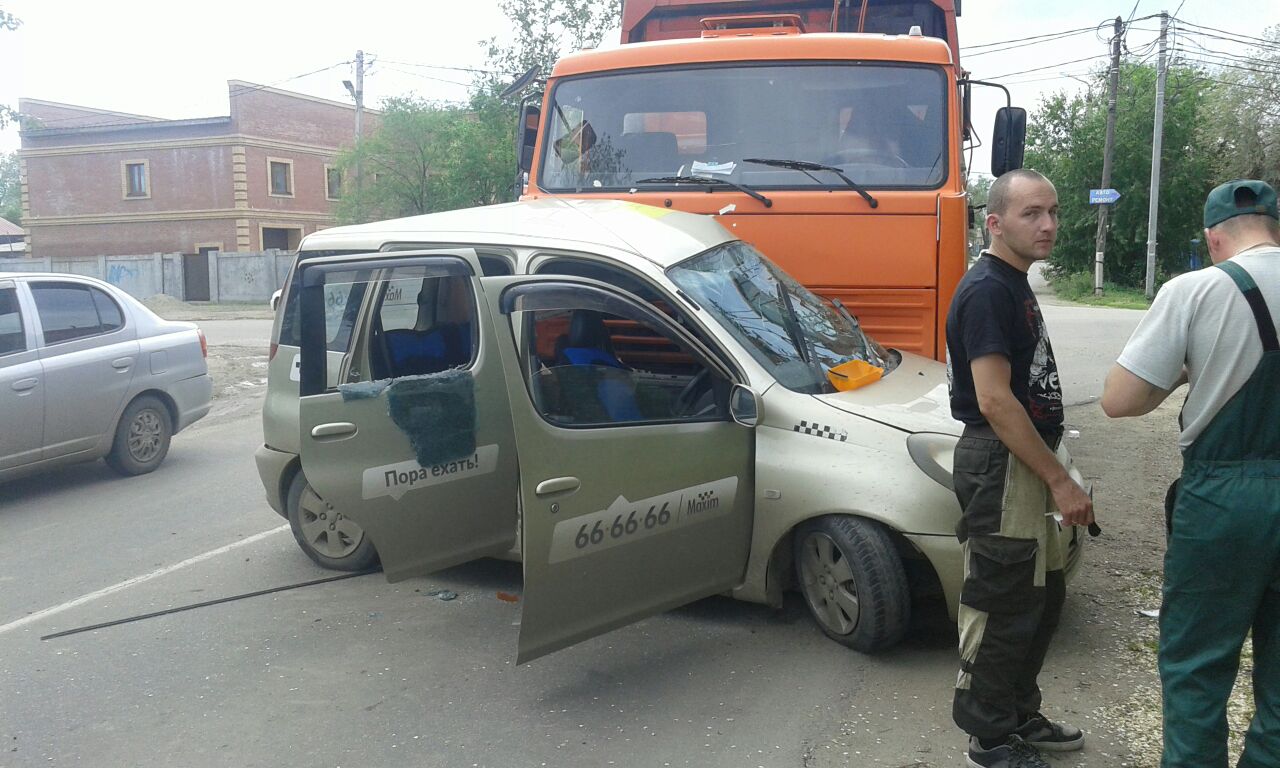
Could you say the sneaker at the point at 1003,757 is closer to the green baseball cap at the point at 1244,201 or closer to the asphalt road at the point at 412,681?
the asphalt road at the point at 412,681

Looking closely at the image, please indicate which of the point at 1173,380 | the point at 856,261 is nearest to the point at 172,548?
the point at 856,261

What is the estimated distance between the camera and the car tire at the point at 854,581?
4195 millimetres

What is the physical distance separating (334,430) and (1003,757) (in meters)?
2.85

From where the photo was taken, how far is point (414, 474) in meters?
4.41

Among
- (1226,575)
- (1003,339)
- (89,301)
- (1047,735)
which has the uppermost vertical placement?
(1003,339)

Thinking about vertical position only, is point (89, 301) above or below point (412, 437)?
above

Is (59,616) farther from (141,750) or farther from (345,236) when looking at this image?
(345,236)

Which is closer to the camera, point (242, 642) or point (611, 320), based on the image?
point (242, 642)

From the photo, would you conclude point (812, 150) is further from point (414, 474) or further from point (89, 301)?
point (89, 301)

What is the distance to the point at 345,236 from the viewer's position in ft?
17.7

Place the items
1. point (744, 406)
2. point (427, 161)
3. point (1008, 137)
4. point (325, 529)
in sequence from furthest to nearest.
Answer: point (427, 161) → point (1008, 137) → point (325, 529) → point (744, 406)

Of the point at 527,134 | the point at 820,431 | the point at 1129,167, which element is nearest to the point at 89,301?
the point at 527,134

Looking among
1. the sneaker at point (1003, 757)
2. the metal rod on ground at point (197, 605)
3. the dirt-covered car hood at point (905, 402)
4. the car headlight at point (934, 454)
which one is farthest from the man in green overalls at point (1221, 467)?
the metal rod on ground at point (197, 605)

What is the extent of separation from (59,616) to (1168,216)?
126 ft
